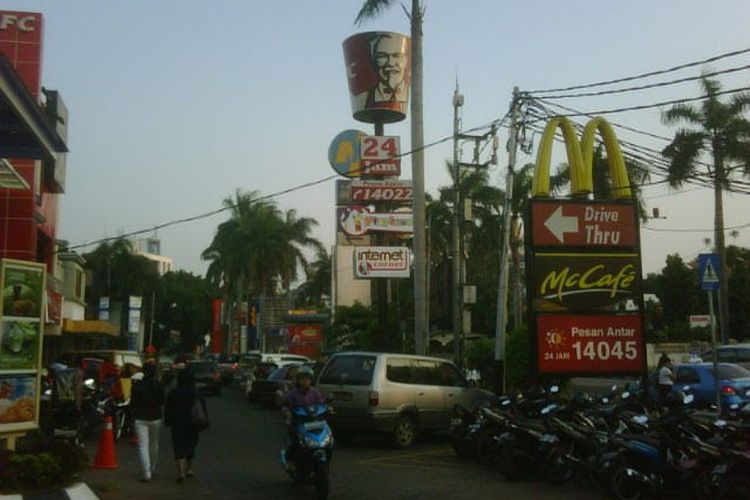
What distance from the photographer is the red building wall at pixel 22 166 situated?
24516mm

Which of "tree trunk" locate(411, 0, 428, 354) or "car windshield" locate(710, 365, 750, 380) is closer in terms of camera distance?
"car windshield" locate(710, 365, 750, 380)

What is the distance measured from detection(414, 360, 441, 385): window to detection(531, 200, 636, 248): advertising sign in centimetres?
316

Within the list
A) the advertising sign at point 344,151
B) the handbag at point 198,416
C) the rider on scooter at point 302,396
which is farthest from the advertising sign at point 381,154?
the rider on scooter at point 302,396

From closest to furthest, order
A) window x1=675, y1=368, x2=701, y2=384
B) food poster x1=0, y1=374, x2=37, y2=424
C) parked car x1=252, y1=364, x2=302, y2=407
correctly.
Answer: food poster x1=0, y1=374, x2=37, y2=424 → window x1=675, y1=368, x2=701, y2=384 → parked car x1=252, y1=364, x2=302, y2=407

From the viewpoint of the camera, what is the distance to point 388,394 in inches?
619

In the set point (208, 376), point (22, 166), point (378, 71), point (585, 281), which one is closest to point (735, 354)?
point (585, 281)

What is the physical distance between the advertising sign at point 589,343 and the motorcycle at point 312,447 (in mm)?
6379

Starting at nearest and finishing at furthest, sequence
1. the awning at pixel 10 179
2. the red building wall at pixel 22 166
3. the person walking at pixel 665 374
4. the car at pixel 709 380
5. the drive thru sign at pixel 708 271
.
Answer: the drive thru sign at pixel 708 271 → the awning at pixel 10 179 → the car at pixel 709 380 → the person walking at pixel 665 374 → the red building wall at pixel 22 166

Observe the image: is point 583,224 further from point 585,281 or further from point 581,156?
point 581,156

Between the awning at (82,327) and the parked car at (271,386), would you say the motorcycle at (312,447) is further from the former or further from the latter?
the awning at (82,327)

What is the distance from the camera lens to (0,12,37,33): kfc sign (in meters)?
24.9

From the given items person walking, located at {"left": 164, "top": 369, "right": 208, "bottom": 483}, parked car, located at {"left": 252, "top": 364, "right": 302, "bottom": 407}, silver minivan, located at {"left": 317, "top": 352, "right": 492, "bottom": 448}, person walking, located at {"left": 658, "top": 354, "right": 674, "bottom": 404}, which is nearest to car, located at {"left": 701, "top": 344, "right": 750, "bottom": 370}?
person walking, located at {"left": 658, "top": 354, "right": 674, "bottom": 404}

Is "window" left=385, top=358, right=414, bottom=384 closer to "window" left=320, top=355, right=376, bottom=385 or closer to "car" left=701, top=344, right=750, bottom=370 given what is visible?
"window" left=320, top=355, right=376, bottom=385

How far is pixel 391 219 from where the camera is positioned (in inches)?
1357
